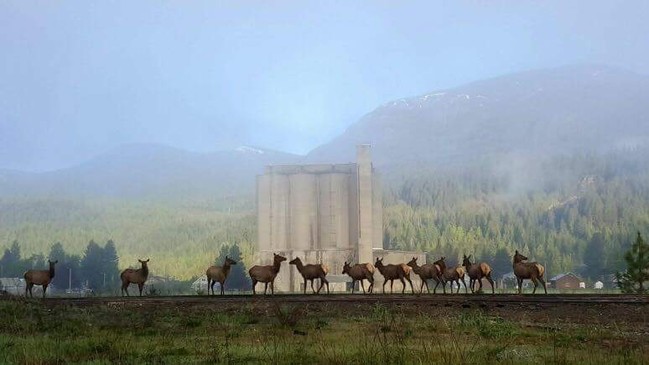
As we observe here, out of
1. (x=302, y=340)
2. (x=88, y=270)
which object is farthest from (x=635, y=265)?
(x=88, y=270)

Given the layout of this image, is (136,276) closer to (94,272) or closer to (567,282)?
(94,272)

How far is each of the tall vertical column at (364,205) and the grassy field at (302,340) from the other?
86.5 meters

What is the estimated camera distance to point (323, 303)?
25125mm

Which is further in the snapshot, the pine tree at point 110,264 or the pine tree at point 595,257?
the pine tree at point 595,257

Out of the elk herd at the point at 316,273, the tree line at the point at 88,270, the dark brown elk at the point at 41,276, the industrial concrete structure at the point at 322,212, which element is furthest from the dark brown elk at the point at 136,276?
the tree line at the point at 88,270

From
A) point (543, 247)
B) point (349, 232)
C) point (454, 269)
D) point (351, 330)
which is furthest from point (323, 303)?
point (543, 247)

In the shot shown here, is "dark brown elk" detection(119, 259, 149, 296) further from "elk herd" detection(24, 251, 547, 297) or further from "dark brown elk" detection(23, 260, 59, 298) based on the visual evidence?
"dark brown elk" detection(23, 260, 59, 298)

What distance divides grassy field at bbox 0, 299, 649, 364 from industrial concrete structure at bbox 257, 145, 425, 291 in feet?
289

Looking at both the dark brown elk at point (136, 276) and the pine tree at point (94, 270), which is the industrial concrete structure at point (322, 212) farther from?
the dark brown elk at point (136, 276)

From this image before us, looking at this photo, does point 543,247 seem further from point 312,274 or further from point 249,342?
point 249,342

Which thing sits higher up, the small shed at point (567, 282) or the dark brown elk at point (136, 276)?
the dark brown elk at point (136, 276)

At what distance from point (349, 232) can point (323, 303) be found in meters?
88.4

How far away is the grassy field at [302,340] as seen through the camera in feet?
31.3

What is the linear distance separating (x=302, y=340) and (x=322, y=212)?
102870 mm
